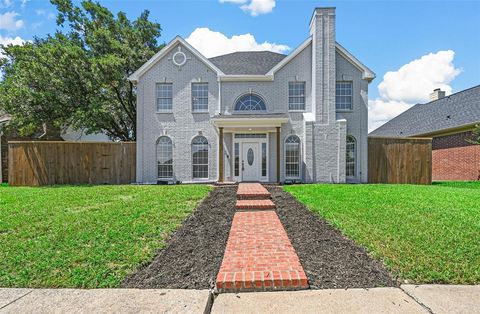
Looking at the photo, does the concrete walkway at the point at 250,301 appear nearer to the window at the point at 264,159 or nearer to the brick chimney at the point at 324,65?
the window at the point at 264,159

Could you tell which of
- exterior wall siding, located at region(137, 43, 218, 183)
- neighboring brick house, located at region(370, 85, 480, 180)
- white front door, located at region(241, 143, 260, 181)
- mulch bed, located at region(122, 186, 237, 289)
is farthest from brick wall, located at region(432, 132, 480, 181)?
mulch bed, located at region(122, 186, 237, 289)

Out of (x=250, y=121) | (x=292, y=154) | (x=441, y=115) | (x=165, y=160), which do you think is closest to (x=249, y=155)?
(x=250, y=121)

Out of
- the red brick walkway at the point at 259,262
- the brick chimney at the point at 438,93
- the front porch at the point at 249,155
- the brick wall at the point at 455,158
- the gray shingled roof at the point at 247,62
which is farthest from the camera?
the brick chimney at the point at 438,93

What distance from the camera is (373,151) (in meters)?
15.4

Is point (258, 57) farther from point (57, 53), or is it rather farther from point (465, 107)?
point (465, 107)

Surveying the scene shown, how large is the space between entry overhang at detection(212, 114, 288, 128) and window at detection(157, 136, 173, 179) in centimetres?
309

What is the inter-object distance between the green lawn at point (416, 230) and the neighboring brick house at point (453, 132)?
36.1 ft

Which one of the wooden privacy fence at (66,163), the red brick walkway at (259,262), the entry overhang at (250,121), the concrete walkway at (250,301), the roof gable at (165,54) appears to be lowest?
the concrete walkway at (250,301)

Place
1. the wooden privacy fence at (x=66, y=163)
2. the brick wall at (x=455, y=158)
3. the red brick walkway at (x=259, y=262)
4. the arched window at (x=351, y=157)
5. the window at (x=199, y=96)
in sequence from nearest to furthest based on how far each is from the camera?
the red brick walkway at (x=259, y=262)
the wooden privacy fence at (x=66, y=163)
the arched window at (x=351, y=157)
the window at (x=199, y=96)
the brick wall at (x=455, y=158)

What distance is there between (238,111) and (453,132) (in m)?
14.9

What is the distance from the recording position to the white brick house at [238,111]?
1521 cm

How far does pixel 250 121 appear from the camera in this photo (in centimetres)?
1431

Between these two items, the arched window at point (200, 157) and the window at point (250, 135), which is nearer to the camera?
the window at point (250, 135)

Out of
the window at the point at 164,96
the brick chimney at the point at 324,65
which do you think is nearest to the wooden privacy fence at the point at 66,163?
the window at the point at 164,96
